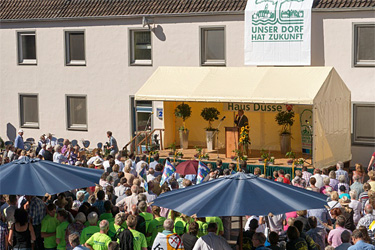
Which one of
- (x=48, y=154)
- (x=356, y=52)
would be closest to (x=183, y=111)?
(x=48, y=154)

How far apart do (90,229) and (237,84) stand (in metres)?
12.9

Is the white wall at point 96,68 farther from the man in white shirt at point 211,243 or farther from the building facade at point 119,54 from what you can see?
the man in white shirt at point 211,243

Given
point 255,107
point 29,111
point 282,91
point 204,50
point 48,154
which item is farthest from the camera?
point 29,111

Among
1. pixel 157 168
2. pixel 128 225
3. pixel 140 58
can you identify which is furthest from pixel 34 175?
pixel 140 58

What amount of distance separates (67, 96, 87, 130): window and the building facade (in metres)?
0.04

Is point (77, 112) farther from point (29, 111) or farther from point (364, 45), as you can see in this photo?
point (364, 45)

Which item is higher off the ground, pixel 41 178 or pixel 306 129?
pixel 306 129

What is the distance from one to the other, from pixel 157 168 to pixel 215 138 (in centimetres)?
747

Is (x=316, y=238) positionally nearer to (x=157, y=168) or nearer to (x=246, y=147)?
(x=157, y=168)

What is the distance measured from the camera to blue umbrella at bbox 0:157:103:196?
479 inches

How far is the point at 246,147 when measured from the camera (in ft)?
77.4

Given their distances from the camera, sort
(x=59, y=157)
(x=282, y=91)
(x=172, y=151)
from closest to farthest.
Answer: (x=59, y=157)
(x=282, y=91)
(x=172, y=151)

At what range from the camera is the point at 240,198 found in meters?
10.2

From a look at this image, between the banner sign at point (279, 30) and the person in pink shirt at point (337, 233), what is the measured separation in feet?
40.8
